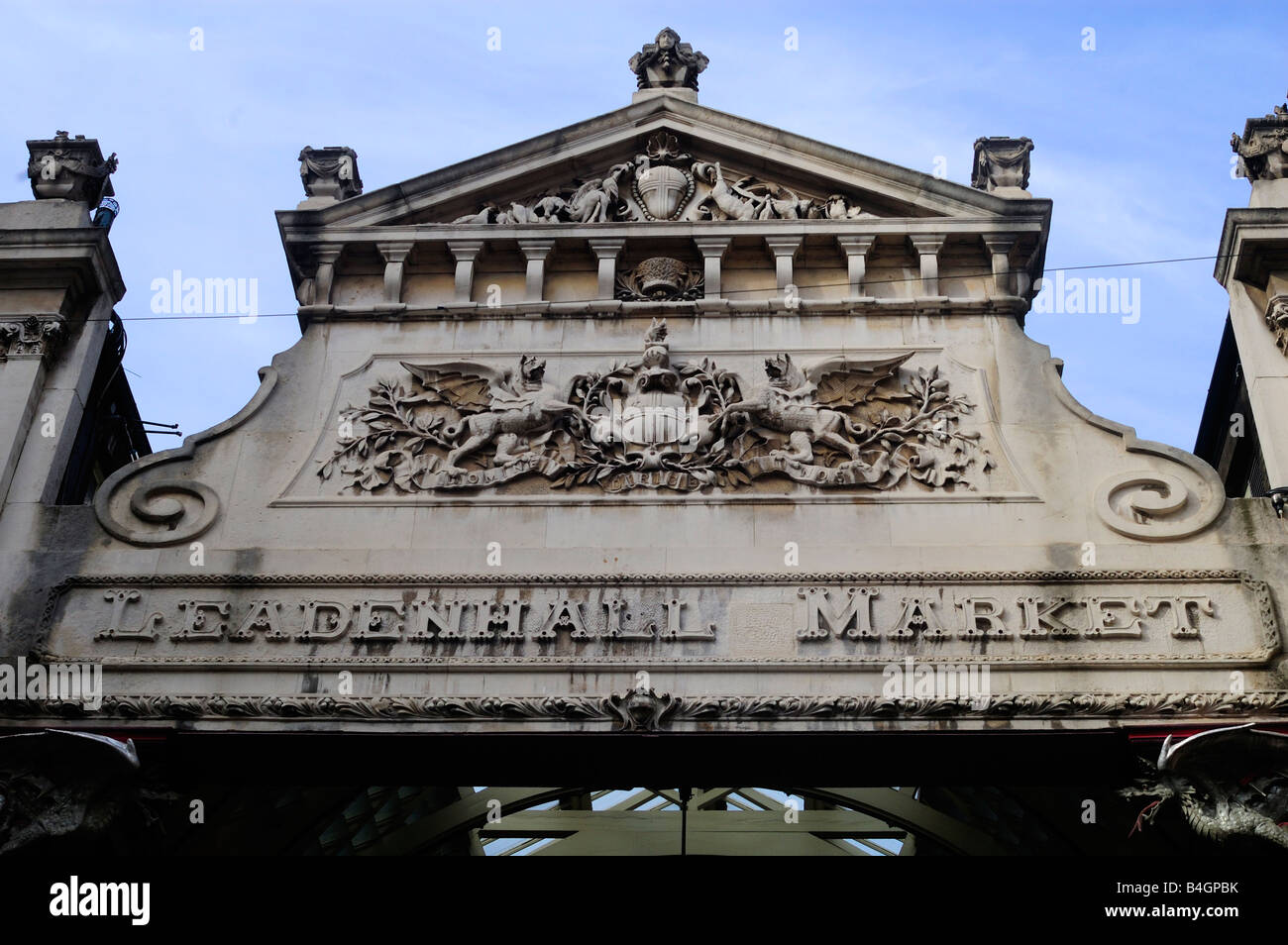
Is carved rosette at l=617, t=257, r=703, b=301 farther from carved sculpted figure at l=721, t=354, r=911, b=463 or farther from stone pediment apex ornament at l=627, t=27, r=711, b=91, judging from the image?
stone pediment apex ornament at l=627, t=27, r=711, b=91

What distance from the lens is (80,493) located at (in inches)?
736

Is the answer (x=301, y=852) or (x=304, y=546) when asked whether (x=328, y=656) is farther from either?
(x=301, y=852)

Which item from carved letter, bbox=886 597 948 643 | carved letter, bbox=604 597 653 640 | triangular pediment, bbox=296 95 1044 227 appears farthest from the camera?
triangular pediment, bbox=296 95 1044 227

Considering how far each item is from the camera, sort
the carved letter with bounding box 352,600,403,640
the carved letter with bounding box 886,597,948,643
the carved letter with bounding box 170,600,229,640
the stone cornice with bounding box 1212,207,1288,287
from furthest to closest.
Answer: the stone cornice with bounding box 1212,207,1288,287, the carved letter with bounding box 170,600,229,640, the carved letter with bounding box 352,600,403,640, the carved letter with bounding box 886,597,948,643

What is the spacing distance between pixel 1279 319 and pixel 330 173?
11307 mm

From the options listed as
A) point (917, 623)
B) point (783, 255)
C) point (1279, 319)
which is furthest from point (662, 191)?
point (1279, 319)

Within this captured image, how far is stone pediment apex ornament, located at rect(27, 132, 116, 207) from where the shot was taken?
61.8 ft

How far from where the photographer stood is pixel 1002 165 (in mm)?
19312

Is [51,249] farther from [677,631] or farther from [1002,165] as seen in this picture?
[1002,165]

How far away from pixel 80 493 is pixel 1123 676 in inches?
468

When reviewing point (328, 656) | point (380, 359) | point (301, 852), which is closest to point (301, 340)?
point (380, 359)

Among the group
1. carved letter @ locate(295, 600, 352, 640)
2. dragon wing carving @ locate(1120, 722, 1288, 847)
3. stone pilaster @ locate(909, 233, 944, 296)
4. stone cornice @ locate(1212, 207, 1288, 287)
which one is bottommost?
dragon wing carving @ locate(1120, 722, 1288, 847)

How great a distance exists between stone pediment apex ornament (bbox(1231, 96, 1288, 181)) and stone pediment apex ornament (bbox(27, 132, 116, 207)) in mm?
13488

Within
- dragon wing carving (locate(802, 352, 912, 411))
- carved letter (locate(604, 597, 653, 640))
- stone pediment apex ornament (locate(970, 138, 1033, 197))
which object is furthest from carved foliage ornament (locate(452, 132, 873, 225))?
carved letter (locate(604, 597, 653, 640))
